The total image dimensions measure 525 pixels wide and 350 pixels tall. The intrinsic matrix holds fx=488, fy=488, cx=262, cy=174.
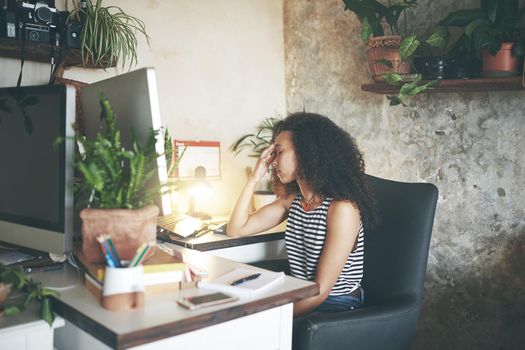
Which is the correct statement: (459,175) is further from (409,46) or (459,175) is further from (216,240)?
(216,240)

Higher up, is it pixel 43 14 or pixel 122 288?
pixel 43 14

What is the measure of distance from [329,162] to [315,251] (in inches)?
13.7

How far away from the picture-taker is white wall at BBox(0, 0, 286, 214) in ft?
8.80

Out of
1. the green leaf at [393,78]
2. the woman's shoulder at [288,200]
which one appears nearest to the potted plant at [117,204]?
the woman's shoulder at [288,200]

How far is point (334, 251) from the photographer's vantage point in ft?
5.50

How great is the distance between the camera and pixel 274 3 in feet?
10.4

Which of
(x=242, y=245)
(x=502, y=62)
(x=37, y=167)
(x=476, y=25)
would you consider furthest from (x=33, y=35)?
(x=502, y=62)

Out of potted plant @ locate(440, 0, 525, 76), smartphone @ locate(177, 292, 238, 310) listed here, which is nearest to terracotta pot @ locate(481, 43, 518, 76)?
potted plant @ locate(440, 0, 525, 76)

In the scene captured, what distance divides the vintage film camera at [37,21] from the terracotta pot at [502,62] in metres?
1.83

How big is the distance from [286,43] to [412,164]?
48.1 inches

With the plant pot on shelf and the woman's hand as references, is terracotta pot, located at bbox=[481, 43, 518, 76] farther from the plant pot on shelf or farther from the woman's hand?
the woman's hand

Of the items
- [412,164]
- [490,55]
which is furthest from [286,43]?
[490,55]

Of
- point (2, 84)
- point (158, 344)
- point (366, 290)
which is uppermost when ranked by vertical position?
point (2, 84)

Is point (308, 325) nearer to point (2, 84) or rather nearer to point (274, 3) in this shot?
point (2, 84)
